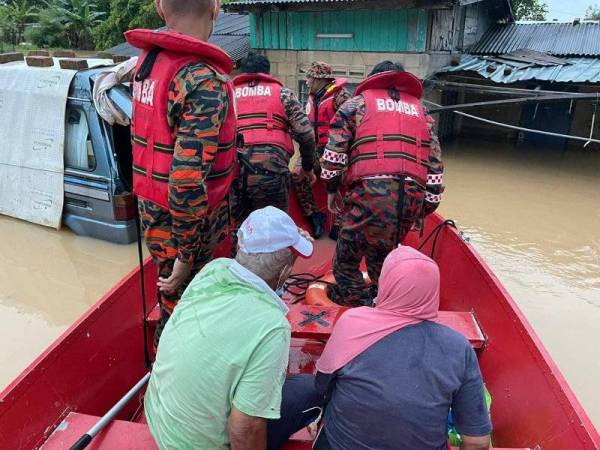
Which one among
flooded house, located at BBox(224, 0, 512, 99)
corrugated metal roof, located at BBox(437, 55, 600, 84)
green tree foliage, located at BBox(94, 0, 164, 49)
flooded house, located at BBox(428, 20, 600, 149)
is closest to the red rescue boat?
flooded house, located at BBox(428, 20, 600, 149)

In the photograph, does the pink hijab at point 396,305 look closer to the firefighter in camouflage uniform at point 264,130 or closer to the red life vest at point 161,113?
the red life vest at point 161,113

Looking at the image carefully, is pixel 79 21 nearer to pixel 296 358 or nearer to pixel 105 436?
pixel 296 358

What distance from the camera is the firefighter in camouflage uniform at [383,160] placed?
9.22 feet

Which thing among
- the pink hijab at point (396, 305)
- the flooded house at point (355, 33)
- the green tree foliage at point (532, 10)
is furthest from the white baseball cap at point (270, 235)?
the green tree foliage at point (532, 10)

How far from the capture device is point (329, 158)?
294 cm

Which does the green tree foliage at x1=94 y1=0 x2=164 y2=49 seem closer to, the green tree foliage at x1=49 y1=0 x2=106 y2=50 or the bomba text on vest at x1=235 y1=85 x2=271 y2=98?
the green tree foliage at x1=49 y1=0 x2=106 y2=50

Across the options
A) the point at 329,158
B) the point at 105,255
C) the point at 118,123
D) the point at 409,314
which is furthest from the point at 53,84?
the point at 409,314

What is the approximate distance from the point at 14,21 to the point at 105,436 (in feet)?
90.3

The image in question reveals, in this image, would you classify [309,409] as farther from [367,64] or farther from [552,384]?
[367,64]

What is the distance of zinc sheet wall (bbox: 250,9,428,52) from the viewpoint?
31.7 ft

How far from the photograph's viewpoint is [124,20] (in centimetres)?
1661

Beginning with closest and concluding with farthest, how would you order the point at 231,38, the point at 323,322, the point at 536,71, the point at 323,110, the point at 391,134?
the point at 323,322
the point at 391,134
the point at 323,110
the point at 536,71
the point at 231,38

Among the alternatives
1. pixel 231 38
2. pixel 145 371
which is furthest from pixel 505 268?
pixel 231 38

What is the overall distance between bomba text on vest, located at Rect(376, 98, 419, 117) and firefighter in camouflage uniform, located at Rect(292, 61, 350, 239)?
1556 mm
